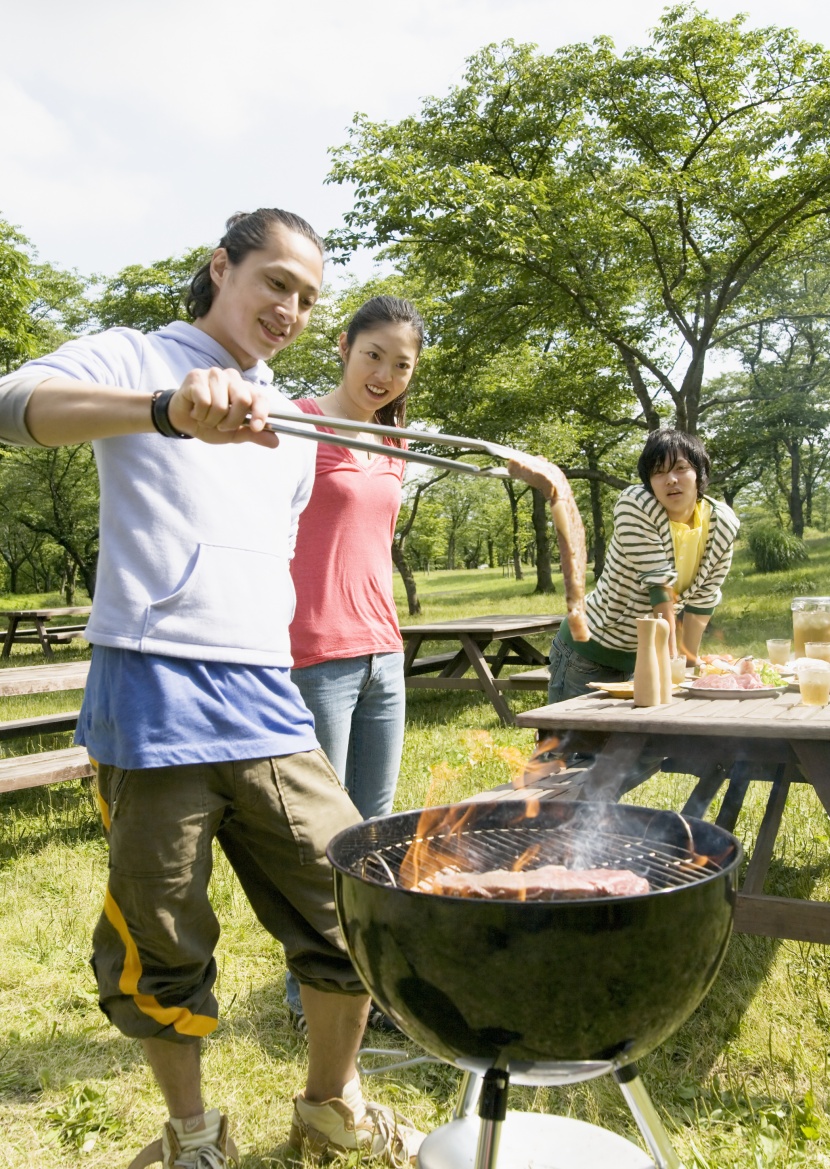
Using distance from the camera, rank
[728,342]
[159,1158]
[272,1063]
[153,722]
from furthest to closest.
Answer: [728,342]
[272,1063]
[159,1158]
[153,722]

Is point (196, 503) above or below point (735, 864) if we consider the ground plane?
above

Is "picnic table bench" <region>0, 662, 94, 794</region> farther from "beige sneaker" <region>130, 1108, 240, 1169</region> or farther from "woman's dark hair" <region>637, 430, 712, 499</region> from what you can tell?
"woman's dark hair" <region>637, 430, 712, 499</region>

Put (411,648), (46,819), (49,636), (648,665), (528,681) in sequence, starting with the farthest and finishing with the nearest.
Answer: (49,636) → (411,648) → (528,681) → (46,819) → (648,665)

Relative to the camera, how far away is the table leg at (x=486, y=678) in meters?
7.55

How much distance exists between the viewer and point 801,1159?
2.18 metres

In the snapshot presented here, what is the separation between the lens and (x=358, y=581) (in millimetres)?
2789

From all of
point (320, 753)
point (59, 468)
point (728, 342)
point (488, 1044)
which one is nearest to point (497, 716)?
point (320, 753)

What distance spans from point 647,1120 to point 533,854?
0.54 m

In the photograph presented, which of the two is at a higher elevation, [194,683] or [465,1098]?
[194,683]

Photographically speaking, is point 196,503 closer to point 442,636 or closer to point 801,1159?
point 801,1159

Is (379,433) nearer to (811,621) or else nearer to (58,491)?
(811,621)

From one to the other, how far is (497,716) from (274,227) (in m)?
6.30

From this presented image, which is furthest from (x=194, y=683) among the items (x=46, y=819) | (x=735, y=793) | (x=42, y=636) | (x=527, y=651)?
(x=42, y=636)

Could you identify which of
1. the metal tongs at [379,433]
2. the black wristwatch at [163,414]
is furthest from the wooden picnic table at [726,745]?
the black wristwatch at [163,414]
